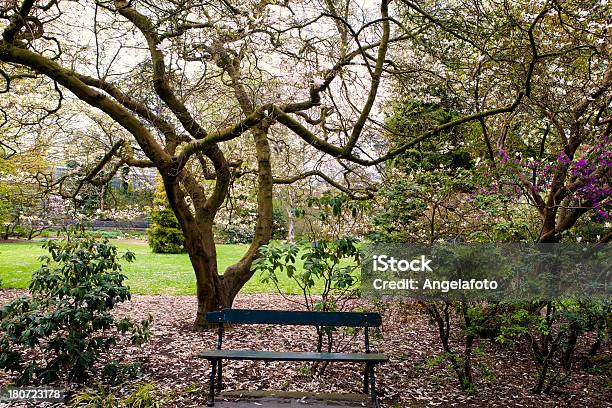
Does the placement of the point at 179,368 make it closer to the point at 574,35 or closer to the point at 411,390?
the point at 411,390

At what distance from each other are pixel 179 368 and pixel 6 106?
6.26 meters

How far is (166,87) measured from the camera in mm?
5445

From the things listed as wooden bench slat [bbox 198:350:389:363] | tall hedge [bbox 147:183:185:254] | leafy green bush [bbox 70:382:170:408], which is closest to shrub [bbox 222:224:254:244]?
tall hedge [bbox 147:183:185:254]

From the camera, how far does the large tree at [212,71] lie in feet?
15.9

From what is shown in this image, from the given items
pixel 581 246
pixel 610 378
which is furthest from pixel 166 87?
pixel 610 378

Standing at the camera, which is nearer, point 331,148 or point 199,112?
point 331,148

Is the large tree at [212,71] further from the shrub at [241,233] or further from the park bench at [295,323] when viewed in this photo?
the shrub at [241,233]

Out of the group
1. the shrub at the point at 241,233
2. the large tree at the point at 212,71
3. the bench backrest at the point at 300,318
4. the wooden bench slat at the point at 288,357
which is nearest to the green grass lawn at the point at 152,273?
the shrub at the point at 241,233

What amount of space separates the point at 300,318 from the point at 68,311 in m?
1.87

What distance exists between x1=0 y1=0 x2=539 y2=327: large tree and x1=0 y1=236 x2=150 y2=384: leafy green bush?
1583 millimetres

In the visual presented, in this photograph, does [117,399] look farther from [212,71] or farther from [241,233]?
[241,233]

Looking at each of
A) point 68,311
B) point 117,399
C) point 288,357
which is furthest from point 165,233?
point 288,357

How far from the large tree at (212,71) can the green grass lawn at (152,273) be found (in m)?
2.51

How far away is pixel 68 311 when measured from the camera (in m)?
3.81
